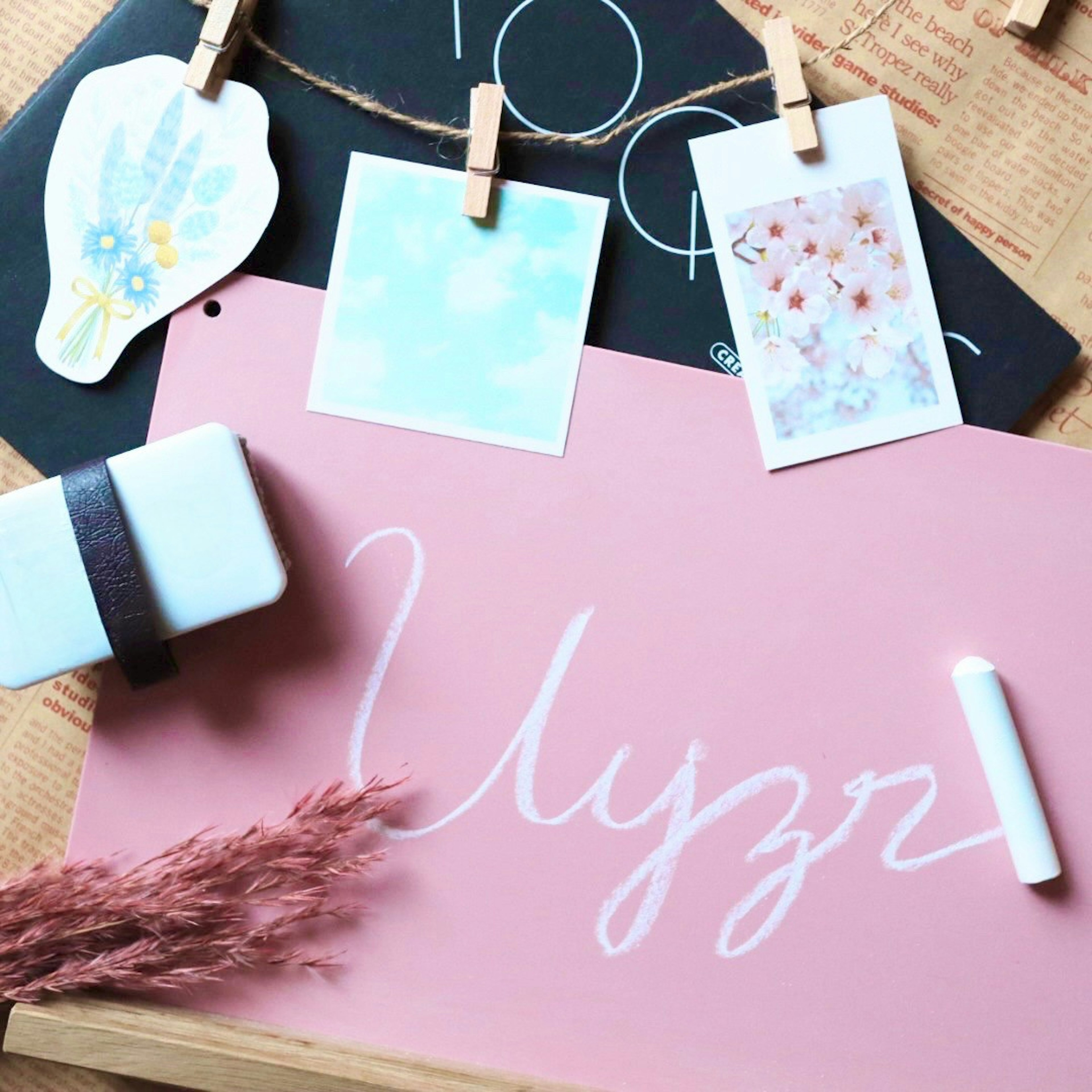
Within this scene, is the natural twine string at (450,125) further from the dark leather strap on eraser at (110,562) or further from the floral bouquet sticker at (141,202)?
the dark leather strap on eraser at (110,562)

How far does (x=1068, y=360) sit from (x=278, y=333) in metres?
0.54

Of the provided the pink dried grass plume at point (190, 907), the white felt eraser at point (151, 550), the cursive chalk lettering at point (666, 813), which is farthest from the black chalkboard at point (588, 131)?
the pink dried grass plume at point (190, 907)

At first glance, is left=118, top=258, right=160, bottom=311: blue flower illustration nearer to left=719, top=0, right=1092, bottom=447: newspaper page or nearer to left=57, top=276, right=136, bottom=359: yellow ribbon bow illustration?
left=57, top=276, right=136, bottom=359: yellow ribbon bow illustration

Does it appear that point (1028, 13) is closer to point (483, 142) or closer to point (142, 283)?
point (483, 142)

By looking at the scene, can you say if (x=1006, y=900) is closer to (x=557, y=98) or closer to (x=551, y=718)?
(x=551, y=718)

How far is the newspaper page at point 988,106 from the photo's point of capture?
70 centimetres

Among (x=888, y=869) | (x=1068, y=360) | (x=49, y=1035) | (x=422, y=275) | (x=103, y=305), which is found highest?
(x=1068, y=360)

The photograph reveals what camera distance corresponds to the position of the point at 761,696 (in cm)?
69

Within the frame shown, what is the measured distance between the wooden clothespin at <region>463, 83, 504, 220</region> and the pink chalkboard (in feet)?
0.42

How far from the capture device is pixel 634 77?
2.27 feet

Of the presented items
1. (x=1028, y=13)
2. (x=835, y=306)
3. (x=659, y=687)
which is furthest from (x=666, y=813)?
(x=1028, y=13)

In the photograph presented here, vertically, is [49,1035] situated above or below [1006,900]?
below

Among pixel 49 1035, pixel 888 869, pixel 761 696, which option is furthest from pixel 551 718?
pixel 49 1035

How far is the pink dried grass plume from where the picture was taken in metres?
0.64
